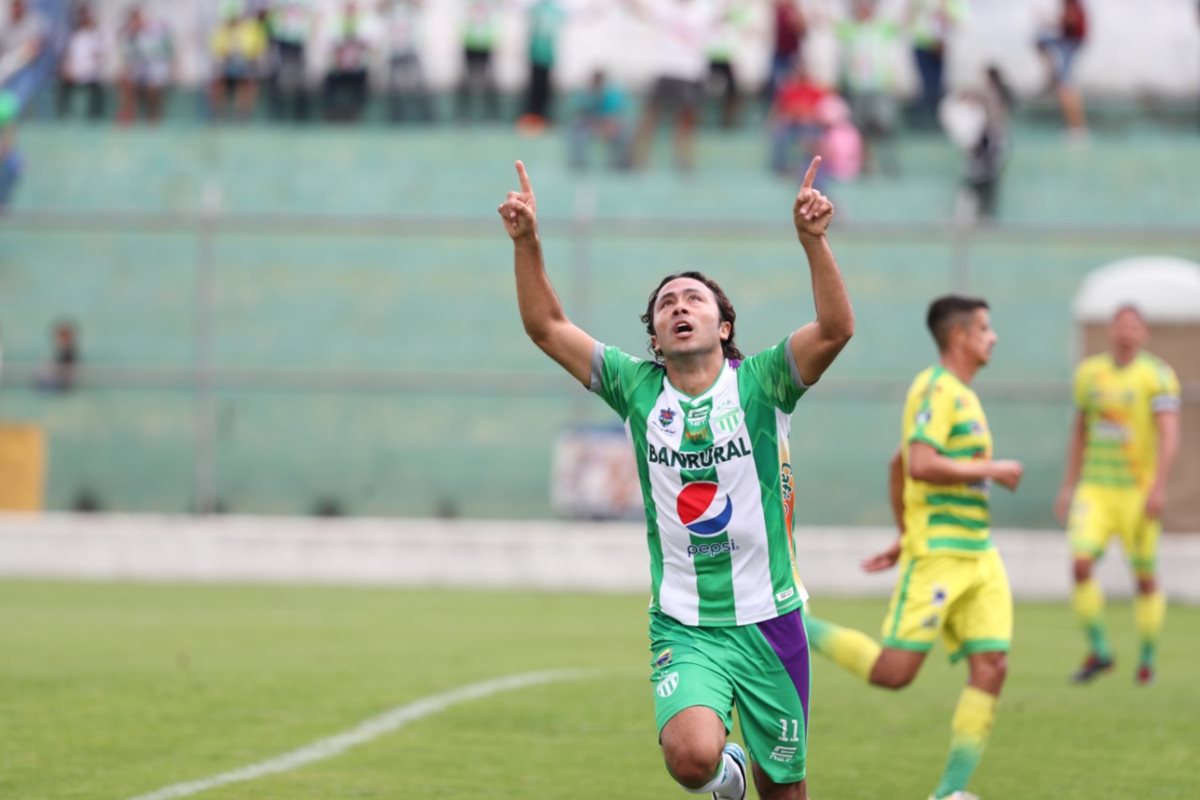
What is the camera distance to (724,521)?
21.6 ft

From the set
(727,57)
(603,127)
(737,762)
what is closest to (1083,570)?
(737,762)

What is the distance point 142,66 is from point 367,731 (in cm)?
1957

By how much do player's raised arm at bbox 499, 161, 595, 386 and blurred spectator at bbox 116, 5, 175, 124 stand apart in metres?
21.6

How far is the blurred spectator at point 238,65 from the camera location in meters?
27.1

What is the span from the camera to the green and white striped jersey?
657 centimetres

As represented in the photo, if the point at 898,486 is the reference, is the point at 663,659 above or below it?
below

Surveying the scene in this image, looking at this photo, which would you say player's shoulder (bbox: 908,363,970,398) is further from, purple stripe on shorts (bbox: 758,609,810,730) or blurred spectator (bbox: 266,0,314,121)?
blurred spectator (bbox: 266,0,314,121)

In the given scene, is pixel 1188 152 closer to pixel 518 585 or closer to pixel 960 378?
pixel 518 585

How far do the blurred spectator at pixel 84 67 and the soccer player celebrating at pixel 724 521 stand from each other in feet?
70.6

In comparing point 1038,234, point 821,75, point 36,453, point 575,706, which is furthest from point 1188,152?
point 575,706

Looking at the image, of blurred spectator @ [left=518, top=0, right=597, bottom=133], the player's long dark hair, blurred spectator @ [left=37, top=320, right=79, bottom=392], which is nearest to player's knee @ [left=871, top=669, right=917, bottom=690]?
the player's long dark hair

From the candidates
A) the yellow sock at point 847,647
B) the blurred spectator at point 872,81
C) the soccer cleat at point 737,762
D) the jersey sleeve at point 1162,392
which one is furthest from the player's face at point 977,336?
the blurred spectator at point 872,81

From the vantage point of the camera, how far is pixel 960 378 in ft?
29.2

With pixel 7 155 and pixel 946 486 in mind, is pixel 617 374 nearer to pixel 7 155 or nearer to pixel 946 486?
pixel 946 486
